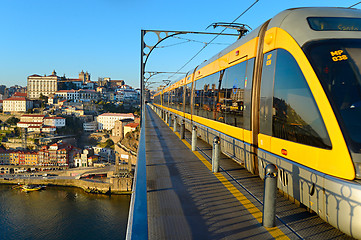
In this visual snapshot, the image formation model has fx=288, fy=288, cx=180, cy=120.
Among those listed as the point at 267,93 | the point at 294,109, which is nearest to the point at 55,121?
the point at 267,93

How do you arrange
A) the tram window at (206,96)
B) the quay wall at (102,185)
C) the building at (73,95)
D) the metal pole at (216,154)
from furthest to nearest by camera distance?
the building at (73,95)
the quay wall at (102,185)
the tram window at (206,96)
the metal pole at (216,154)

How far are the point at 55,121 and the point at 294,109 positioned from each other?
108 m

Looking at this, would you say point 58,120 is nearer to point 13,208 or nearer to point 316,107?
point 13,208

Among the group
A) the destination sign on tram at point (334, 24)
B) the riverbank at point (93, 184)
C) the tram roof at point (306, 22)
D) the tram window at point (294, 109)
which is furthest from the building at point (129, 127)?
the destination sign on tram at point (334, 24)

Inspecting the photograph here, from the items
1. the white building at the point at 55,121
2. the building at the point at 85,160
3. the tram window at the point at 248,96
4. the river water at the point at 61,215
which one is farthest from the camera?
the white building at the point at 55,121

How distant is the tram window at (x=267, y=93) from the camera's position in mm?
4671

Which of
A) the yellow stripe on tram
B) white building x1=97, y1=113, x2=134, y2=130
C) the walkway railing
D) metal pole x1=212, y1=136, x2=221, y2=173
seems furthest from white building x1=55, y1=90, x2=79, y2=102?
the walkway railing

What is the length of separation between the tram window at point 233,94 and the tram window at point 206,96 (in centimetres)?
85

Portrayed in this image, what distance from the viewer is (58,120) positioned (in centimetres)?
10269

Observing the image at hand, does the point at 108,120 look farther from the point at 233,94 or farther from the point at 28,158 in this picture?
the point at 233,94

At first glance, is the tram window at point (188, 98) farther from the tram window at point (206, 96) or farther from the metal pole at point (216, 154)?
the metal pole at point (216, 154)

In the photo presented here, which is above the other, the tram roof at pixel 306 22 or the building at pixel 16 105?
the tram roof at pixel 306 22

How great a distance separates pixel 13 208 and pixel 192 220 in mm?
61422

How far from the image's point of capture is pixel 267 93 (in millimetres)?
4793
